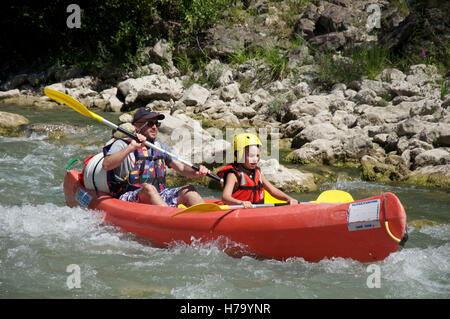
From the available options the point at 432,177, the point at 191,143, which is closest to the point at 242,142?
the point at 191,143

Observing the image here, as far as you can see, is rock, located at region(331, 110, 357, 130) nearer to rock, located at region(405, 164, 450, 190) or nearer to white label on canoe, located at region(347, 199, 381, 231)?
rock, located at region(405, 164, 450, 190)

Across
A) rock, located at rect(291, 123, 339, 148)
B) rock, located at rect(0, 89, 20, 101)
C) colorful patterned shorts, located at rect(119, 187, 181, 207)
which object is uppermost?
rock, located at rect(0, 89, 20, 101)

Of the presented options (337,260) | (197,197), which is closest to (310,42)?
(197,197)

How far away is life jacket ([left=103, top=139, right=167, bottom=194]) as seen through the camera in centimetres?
423

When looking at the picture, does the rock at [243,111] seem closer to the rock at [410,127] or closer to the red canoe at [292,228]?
the rock at [410,127]

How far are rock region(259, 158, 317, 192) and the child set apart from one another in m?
1.57

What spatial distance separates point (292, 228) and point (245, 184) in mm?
773

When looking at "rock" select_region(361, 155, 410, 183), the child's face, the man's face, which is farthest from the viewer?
"rock" select_region(361, 155, 410, 183)

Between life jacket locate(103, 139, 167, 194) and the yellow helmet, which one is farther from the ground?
the yellow helmet

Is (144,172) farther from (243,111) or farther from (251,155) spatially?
(243,111)

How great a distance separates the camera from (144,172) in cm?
426

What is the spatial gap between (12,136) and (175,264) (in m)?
5.74

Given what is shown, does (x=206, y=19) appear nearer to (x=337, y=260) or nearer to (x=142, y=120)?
(x=142, y=120)

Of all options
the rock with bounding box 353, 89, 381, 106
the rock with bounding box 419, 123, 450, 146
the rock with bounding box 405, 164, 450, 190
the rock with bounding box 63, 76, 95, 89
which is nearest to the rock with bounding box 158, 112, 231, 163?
the rock with bounding box 405, 164, 450, 190
